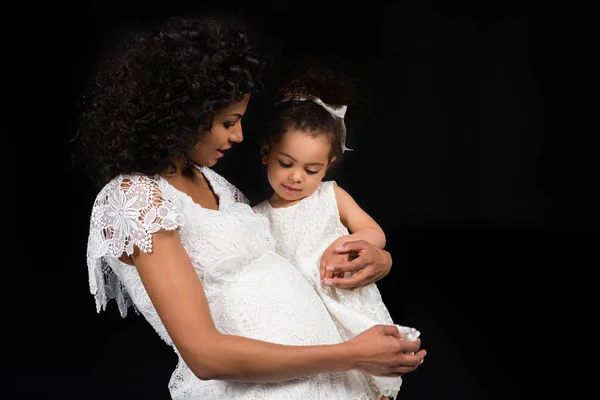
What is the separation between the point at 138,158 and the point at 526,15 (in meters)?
3.60

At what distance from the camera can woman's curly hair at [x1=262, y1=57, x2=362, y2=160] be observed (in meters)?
2.70

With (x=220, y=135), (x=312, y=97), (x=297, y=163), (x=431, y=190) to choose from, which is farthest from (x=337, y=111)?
(x=431, y=190)

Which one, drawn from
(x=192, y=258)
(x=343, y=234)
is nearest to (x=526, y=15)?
(x=343, y=234)

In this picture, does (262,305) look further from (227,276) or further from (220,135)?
(220,135)

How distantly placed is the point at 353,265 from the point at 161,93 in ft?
2.78

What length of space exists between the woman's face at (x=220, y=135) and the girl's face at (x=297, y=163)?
296 mm

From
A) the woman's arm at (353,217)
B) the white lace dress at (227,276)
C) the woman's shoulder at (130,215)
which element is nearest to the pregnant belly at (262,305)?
the white lace dress at (227,276)

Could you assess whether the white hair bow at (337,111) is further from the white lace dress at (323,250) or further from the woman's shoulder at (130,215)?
the woman's shoulder at (130,215)

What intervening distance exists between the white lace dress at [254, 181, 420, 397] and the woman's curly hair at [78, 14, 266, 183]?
58cm

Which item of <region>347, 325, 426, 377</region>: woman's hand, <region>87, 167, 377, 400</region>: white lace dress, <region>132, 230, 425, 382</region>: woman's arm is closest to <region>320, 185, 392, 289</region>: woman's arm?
Answer: <region>87, 167, 377, 400</region>: white lace dress

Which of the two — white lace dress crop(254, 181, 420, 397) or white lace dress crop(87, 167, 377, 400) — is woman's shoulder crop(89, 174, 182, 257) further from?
white lace dress crop(254, 181, 420, 397)

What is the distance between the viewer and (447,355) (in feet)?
13.8

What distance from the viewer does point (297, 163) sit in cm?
266

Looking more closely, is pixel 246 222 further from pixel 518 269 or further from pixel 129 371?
pixel 518 269
